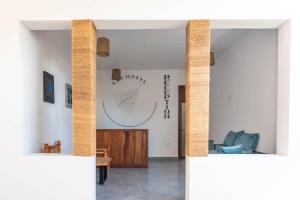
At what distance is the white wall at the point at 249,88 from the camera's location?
3061 mm

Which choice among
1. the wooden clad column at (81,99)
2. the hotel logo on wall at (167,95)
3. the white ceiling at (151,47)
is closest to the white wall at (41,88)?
the wooden clad column at (81,99)

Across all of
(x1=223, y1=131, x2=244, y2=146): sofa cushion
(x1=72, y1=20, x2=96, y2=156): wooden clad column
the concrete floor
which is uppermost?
(x1=72, y1=20, x2=96, y2=156): wooden clad column

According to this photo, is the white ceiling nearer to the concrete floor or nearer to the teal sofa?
the teal sofa

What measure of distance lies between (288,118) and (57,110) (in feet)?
10.0

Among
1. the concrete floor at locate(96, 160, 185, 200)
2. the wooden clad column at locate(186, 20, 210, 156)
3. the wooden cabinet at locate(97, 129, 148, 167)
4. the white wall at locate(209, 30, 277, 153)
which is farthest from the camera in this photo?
the wooden cabinet at locate(97, 129, 148, 167)

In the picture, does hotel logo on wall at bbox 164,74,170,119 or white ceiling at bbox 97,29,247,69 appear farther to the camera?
hotel logo on wall at bbox 164,74,170,119

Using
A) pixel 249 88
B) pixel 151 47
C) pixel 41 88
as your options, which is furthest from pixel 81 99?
pixel 249 88

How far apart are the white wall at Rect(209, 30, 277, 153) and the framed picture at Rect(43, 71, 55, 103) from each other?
118 inches

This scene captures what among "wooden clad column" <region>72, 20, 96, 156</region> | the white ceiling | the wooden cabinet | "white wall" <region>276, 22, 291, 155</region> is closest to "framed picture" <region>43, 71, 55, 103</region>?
"wooden clad column" <region>72, 20, 96, 156</region>

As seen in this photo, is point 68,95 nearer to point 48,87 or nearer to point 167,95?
point 48,87

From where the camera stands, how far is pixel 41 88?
9.10ft

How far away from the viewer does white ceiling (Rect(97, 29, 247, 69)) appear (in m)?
3.71
